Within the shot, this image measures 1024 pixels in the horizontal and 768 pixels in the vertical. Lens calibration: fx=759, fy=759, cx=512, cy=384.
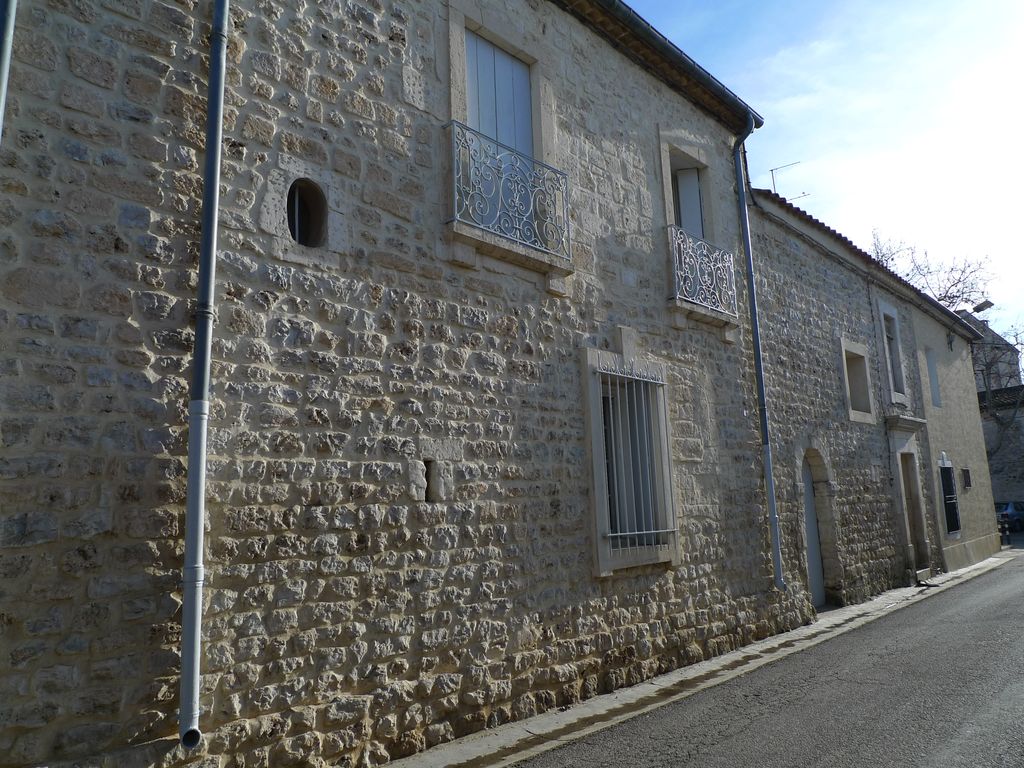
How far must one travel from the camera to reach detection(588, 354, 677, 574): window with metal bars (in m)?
5.92

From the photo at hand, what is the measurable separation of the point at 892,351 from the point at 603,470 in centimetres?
946

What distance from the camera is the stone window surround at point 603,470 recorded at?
19.0 feet

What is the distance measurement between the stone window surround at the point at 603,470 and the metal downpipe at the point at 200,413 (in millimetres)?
3066

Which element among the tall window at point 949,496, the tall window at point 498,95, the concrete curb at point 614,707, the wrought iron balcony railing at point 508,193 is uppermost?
the tall window at point 498,95

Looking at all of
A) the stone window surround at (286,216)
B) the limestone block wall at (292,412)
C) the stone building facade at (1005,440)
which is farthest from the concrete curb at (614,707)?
the stone building facade at (1005,440)

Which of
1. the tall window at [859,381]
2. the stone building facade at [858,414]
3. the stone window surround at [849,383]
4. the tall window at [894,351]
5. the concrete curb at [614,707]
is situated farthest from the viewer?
the tall window at [894,351]

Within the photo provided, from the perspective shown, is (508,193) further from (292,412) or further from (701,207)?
(701,207)

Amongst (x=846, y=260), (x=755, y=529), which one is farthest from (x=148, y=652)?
(x=846, y=260)

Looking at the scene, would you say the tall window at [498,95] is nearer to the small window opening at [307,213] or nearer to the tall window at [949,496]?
the small window opening at [307,213]

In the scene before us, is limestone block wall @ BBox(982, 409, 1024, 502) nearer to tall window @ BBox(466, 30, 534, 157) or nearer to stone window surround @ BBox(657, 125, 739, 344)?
stone window surround @ BBox(657, 125, 739, 344)

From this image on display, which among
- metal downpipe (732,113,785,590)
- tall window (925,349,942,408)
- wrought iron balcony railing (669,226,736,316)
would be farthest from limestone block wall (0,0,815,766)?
tall window (925,349,942,408)

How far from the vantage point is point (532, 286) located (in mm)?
5758

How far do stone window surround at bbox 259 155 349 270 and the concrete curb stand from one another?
2845mm

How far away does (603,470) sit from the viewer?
19.5ft
